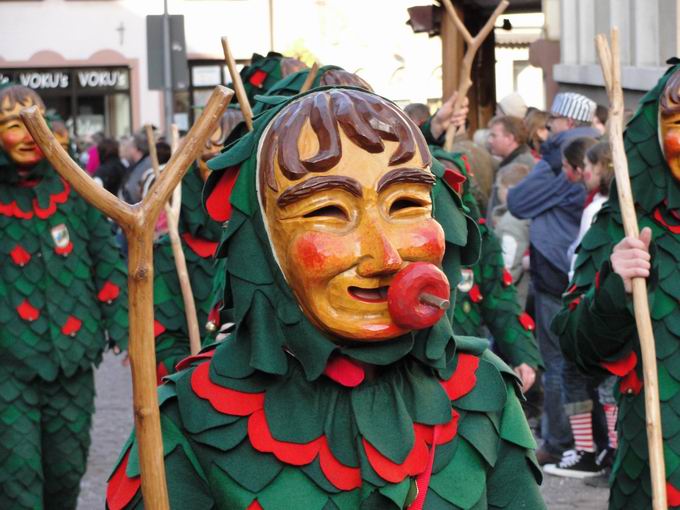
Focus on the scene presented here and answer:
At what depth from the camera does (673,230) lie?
4.55 meters

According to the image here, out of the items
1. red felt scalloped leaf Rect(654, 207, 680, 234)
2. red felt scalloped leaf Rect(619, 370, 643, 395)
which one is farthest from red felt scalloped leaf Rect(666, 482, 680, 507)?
red felt scalloped leaf Rect(654, 207, 680, 234)

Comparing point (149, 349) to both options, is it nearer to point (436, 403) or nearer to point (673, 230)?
point (436, 403)

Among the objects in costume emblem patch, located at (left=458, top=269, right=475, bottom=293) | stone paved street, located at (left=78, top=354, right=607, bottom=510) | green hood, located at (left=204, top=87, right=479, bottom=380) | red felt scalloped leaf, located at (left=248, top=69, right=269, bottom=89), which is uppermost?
red felt scalloped leaf, located at (left=248, top=69, right=269, bottom=89)

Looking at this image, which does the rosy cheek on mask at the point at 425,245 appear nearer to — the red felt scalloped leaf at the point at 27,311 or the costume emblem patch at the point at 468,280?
the costume emblem patch at the point at 468,280

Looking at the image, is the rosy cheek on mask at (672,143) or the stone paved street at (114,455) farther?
the stone paved street at (114,455)

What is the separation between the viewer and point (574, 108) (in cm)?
988

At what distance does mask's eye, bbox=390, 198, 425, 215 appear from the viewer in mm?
2867

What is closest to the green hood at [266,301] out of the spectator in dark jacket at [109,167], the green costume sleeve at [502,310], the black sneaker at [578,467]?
the green costume sleeve at [502,310]

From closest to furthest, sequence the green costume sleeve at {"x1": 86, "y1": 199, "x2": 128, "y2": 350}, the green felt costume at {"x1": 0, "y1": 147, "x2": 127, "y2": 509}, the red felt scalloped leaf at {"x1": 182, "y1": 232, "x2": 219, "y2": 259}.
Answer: the red felt scalloped leaf at {"x1": 182, "y1": 232, "x2": 219, "y2": 259}
the green felt costume at {"x1": 0, "y1": 147, "x2": 127, "y2": 509}
the green costume sleeve at {"x1": 86, "y1": 199, "x2": 128, "y2": 350}

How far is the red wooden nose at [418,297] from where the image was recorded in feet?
8.97

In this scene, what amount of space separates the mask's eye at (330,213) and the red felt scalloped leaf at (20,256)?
4.11 m

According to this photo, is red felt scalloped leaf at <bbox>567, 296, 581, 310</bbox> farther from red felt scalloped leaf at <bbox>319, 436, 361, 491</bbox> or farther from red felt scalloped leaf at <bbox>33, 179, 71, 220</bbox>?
red felt scalloped leaf at <bbox>33, 179, 71, 220</bbox>

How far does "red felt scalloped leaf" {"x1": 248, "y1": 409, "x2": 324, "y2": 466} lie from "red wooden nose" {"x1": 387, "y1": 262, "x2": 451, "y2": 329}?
12.9 inches

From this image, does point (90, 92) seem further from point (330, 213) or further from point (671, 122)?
point (330, 213)
